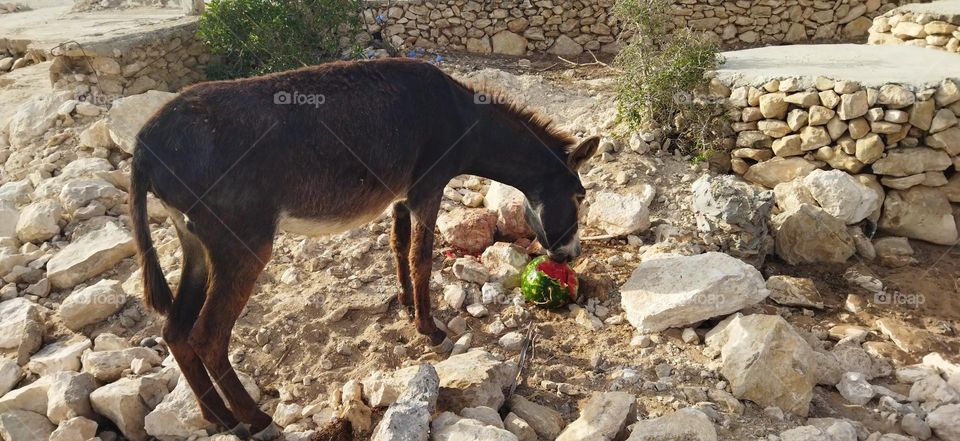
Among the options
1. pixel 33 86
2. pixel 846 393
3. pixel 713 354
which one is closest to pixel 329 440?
pixel 713 354

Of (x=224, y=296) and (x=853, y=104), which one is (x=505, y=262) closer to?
(x=224, y=296)

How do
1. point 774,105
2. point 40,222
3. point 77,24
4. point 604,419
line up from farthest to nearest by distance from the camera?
point 77,24
point 774,105
point 40,222
point 604,419

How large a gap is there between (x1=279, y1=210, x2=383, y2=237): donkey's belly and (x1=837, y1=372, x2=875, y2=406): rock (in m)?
3.13

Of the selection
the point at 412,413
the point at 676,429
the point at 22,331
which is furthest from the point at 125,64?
the point at 676,429

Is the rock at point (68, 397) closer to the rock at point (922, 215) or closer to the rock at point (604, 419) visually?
the rock at point (604, 419)

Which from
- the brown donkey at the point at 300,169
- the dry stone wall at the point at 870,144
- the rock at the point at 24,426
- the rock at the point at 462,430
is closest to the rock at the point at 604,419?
the rock at the point at 462,430

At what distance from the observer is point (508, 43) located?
10.5 meters

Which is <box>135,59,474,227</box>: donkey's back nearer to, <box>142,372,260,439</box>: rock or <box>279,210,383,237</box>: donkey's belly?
<box>279,210,383,237</box>: donkey's belly

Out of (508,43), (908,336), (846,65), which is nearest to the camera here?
(908,336)

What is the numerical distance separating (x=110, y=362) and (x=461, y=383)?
7.37ft

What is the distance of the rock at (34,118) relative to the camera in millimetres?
7547

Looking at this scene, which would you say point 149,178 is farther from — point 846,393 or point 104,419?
point 846,393

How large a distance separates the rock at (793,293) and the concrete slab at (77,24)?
7716 mm

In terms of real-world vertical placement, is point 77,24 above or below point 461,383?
above
